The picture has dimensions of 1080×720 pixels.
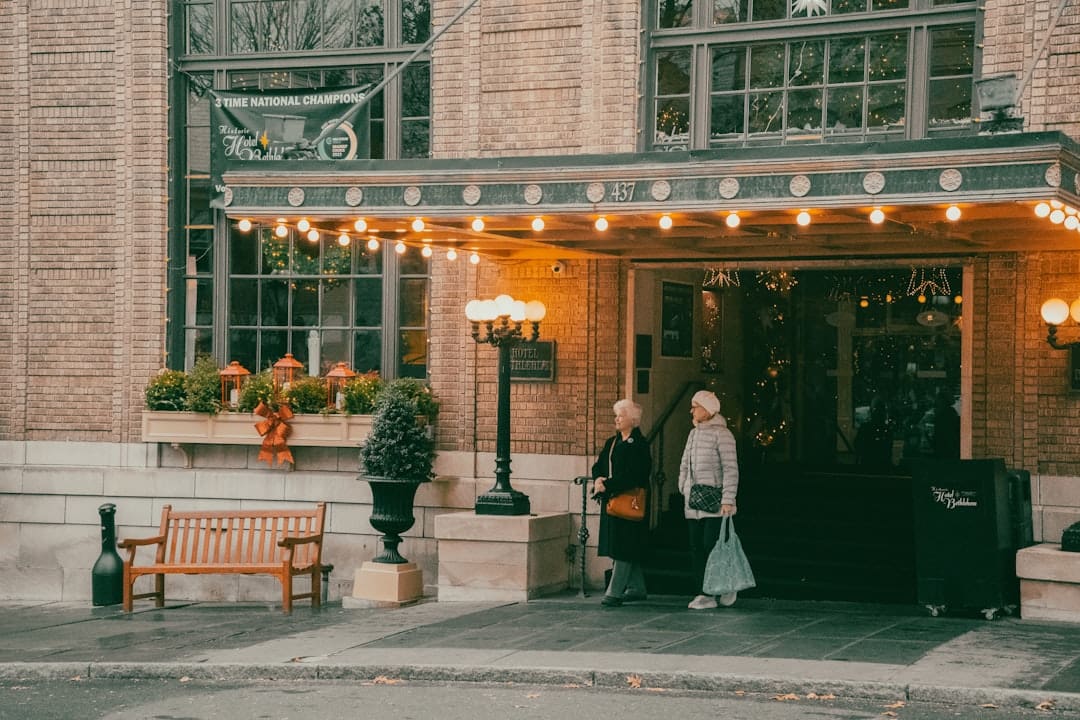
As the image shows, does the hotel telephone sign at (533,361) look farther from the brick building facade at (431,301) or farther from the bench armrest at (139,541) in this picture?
the bench armrest at (139,541)

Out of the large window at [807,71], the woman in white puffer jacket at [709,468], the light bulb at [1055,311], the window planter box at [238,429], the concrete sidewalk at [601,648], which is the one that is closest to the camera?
the concrete sidewalk at [601,648]

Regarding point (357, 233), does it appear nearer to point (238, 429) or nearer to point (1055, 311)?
point (238, 429)

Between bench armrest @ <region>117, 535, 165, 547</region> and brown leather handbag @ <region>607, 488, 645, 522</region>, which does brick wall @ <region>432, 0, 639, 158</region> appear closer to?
brown leather handbag @ <region>607, 488, 645, 522</region>

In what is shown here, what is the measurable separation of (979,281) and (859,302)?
513 cm

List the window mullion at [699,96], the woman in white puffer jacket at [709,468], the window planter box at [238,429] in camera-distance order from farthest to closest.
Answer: the window planter box at [238,429] < the window mullion at [699,96] < the woman in white puffer jacket at [709,468]

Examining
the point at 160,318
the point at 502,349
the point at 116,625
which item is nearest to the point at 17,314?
the point at 160,318

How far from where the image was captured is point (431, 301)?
15.2 meters

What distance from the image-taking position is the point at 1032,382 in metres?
12.8

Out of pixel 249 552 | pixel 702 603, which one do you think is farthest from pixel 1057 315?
pixel 249 552

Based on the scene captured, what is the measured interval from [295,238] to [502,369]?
3.24 metres

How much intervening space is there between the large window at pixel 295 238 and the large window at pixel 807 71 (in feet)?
8.55

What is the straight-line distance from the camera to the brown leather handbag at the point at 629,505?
12.9 meters

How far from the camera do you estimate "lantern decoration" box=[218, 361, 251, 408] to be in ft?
A: 51.0

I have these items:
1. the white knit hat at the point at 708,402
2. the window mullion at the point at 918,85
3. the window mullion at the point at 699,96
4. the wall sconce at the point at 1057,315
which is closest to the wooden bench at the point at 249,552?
the white knit hat at the point at 708,402
